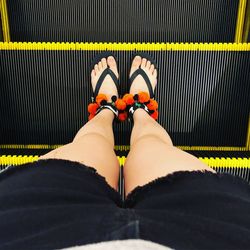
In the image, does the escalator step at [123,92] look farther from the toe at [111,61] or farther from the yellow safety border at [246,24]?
the yellow safety border at [246,24]

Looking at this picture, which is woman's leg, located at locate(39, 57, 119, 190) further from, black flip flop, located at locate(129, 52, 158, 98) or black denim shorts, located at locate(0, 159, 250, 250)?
black flip flop, located at locate(129, 52, 158, 98)

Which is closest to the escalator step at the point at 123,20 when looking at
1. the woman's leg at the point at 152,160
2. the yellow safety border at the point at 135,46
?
the yellow safety border at the point at 135,46

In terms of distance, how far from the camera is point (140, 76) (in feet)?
5.80

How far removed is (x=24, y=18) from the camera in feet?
5.95

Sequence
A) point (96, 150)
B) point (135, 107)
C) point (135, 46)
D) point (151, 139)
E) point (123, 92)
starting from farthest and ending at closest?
1. point (123, 92)
2. point (135, 46)
3. point (135, 107)
4. point (151, 139)
5. point (96, 150)

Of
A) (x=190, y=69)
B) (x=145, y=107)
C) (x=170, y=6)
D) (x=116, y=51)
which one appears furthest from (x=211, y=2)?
(x=145, y=107)

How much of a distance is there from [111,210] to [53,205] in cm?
11

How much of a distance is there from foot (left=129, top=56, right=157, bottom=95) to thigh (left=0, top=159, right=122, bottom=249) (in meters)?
1.04

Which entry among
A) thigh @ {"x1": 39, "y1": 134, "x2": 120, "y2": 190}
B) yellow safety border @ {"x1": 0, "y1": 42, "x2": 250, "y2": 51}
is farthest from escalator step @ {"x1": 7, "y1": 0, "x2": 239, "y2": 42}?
thigh @ {"x1": 39, "y1": 134, "x2": 120, "y2": 190}

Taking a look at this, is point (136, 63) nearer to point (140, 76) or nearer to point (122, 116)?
point (140, 76)

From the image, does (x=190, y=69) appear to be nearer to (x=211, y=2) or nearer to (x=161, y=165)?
(x=211, y=2)

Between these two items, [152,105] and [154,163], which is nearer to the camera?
[154,163]

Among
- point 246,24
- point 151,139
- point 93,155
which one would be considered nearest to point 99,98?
point 151,139

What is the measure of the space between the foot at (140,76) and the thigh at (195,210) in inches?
41.9
